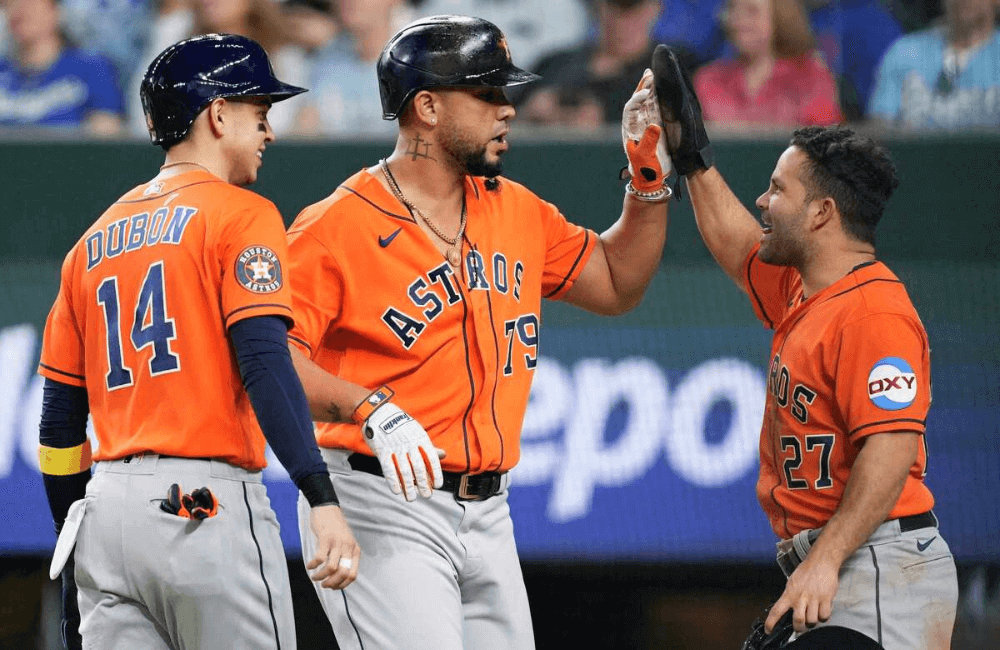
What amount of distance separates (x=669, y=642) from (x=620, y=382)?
1311 mm

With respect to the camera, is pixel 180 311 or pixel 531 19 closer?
pixel 180 311

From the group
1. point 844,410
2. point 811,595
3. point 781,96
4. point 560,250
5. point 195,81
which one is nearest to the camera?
point 195,81

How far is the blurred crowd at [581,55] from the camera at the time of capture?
19.0ft

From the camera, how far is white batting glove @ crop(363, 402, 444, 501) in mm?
2982

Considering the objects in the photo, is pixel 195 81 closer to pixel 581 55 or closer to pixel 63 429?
pixel 63 429

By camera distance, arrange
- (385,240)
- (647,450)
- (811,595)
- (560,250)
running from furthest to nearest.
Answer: (647,450) < (560,250) < (385,240) < (811,595)

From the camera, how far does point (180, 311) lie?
9.20 ft

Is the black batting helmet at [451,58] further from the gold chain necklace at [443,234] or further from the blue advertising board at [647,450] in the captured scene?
the blue advertising board at [647,450]

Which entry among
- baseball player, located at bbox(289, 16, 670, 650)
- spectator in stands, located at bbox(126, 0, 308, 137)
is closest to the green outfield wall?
spectator in stands, located at bbox(126, 0, 308, 137)

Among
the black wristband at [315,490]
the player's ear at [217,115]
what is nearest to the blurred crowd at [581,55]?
the player's ear at [217,115]

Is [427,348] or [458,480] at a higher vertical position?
[427,348]

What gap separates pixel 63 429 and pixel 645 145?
173cm

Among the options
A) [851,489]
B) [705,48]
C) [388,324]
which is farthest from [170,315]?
[705,48]

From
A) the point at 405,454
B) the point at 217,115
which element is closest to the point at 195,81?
the point at 217,115
